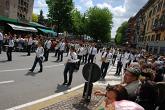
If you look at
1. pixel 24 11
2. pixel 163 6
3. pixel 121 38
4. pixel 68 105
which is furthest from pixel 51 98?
pixel 121 38

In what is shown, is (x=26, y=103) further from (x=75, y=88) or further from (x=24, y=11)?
(x=24, y=11)

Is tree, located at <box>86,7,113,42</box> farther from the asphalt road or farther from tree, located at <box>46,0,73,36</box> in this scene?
the asphalt road

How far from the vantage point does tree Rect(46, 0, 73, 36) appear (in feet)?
199

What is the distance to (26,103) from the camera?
9.19 meters

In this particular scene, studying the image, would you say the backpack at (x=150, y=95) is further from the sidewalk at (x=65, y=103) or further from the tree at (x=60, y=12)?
the tree at (x=60, y=12)

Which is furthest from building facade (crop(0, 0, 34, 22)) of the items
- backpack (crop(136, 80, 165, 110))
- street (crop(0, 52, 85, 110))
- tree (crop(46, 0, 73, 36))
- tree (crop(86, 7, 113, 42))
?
backpack (crop(136, 80, 165, 110))

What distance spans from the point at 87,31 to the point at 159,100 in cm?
9047

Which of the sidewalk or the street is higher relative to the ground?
the street

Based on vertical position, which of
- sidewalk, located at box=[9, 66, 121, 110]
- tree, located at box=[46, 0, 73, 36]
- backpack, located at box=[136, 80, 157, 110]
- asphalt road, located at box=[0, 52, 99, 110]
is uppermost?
tree, located at box=[46, 0, 73, 36]

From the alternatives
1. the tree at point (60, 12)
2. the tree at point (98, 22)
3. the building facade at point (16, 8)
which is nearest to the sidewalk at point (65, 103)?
the building facade at point (16, 8)

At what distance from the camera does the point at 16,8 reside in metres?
72.0

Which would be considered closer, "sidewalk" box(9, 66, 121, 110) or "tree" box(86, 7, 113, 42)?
"sidewalk" box(9, 66, 121, 110)

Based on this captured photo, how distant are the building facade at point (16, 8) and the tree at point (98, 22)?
1982cm

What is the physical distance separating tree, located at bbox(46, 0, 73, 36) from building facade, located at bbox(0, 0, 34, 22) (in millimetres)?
6225
